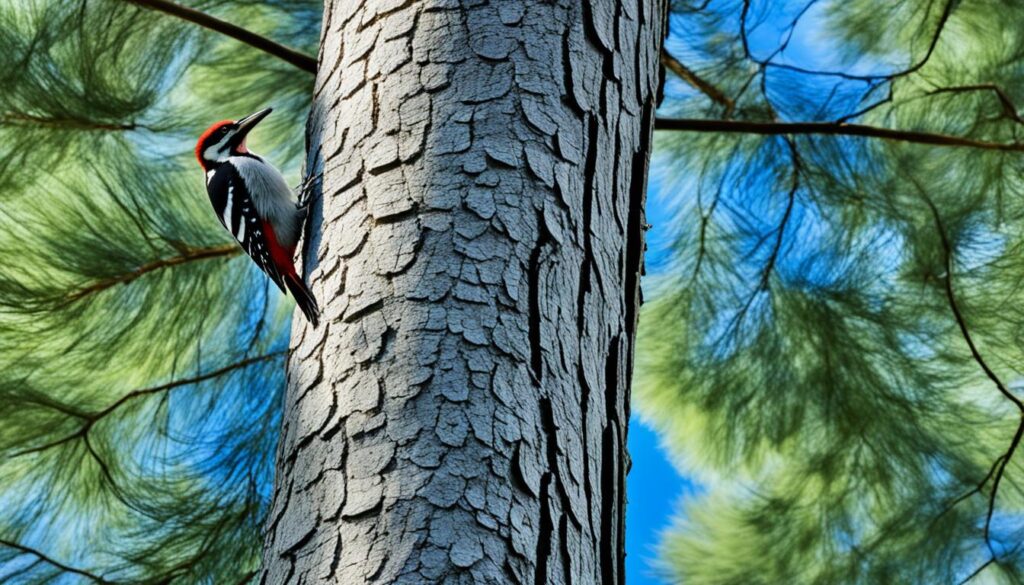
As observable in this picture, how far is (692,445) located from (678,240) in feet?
1.75

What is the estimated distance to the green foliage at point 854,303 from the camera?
114 inches

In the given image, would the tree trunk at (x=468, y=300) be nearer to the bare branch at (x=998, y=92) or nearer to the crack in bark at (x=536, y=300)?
the crack in bark at (x=536, y=300)

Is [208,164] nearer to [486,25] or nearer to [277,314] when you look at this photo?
[277,314]

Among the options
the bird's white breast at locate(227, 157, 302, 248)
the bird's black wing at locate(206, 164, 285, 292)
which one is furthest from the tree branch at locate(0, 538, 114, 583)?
the bird's white breast at locate(227, 157, 302, 248)

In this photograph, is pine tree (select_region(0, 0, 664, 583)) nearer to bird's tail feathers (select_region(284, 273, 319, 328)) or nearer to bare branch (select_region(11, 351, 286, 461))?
bird's tail feathers (select_region(284, 273, 319, 328))

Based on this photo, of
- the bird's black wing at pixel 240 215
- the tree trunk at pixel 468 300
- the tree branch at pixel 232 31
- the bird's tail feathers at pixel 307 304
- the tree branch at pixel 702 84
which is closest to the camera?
the tree trunk at pixel 468 300

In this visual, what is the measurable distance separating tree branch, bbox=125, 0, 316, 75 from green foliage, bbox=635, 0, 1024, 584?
3.09 ft

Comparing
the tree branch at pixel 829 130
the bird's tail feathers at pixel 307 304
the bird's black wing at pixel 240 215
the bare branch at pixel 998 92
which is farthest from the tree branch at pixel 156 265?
the bare branch at pixel 998 92

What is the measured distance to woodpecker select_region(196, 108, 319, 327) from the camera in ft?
7.09

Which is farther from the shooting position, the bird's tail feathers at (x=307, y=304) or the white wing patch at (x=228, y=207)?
the white wing patch at (x=228, y=207)

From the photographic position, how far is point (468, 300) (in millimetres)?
1291

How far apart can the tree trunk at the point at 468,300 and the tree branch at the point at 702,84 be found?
144cm

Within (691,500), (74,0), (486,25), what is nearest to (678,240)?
(691,500)

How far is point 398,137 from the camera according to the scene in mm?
1434
